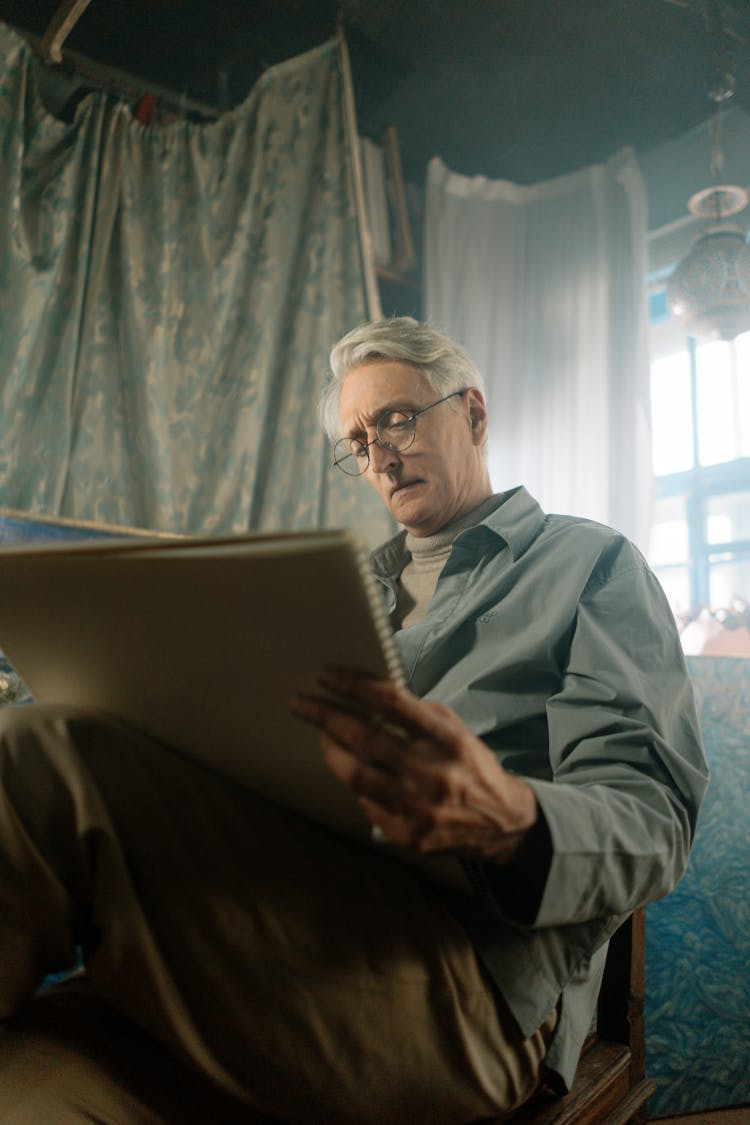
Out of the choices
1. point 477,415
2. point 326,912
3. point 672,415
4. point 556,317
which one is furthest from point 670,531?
point 326,912

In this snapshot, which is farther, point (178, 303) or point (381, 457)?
point (178, 303)

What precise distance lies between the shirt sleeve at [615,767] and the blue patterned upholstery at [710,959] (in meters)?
0.64

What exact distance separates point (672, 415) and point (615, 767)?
2279mm

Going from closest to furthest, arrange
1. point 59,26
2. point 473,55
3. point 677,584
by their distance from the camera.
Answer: point 59,26 < point 473,55 < point 677,584

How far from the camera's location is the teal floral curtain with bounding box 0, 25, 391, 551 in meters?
1.81

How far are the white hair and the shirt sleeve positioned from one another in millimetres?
489

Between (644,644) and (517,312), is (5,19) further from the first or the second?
(644,644)

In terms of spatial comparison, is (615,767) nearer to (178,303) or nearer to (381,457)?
(381,457)

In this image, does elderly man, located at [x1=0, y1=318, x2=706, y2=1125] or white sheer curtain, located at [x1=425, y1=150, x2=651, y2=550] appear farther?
white sheer curtain, located at [x1=425, y1=150, x2=651, y2=550]

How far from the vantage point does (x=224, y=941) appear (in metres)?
0.61

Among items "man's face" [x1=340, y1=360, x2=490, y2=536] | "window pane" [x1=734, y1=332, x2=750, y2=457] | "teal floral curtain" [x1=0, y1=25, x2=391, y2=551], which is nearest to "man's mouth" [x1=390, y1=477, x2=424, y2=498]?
"man's face" [x1=340, y1=360, x2=490, y2=536]

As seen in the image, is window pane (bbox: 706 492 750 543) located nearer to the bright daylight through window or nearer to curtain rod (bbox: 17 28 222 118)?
the bright daylight through window

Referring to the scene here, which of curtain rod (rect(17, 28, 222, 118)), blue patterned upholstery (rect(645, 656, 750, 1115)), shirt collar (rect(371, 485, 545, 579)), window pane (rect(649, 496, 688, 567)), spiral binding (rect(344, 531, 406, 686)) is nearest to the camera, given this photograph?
spiral binding (rect(344, 531, 406, 686))

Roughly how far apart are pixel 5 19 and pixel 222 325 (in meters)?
0.97
